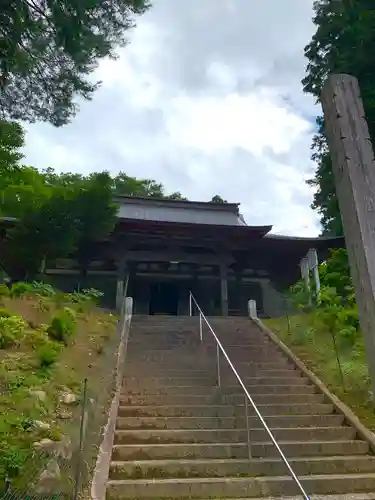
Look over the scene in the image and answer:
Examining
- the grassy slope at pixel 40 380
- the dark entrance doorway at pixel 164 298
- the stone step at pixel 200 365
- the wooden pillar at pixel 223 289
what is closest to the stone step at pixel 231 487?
the grassy slope at pixel 40 380

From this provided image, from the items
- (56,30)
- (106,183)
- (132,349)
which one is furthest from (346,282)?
(56,30)

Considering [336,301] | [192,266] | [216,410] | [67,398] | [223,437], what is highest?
[192,266]

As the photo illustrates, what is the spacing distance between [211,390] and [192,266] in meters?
10.1

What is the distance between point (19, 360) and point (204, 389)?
262cm

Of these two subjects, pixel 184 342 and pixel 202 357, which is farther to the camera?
pixel 184 342

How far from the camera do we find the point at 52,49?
671 cm

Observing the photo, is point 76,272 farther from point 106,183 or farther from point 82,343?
point 82,343

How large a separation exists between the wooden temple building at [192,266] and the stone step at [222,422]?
824cm

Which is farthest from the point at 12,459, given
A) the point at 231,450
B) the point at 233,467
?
the point at 231,450

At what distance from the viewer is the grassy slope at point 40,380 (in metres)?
4.22

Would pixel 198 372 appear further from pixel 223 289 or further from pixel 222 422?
pixel 223 289

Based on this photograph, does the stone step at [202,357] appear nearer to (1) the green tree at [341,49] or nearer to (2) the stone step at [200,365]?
(2) the stone step at [200,365]

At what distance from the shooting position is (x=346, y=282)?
11.2m

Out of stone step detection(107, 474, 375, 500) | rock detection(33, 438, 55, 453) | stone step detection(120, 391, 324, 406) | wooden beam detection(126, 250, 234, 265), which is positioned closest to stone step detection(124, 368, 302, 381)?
stone step detection(120, 391, 324, 406)
